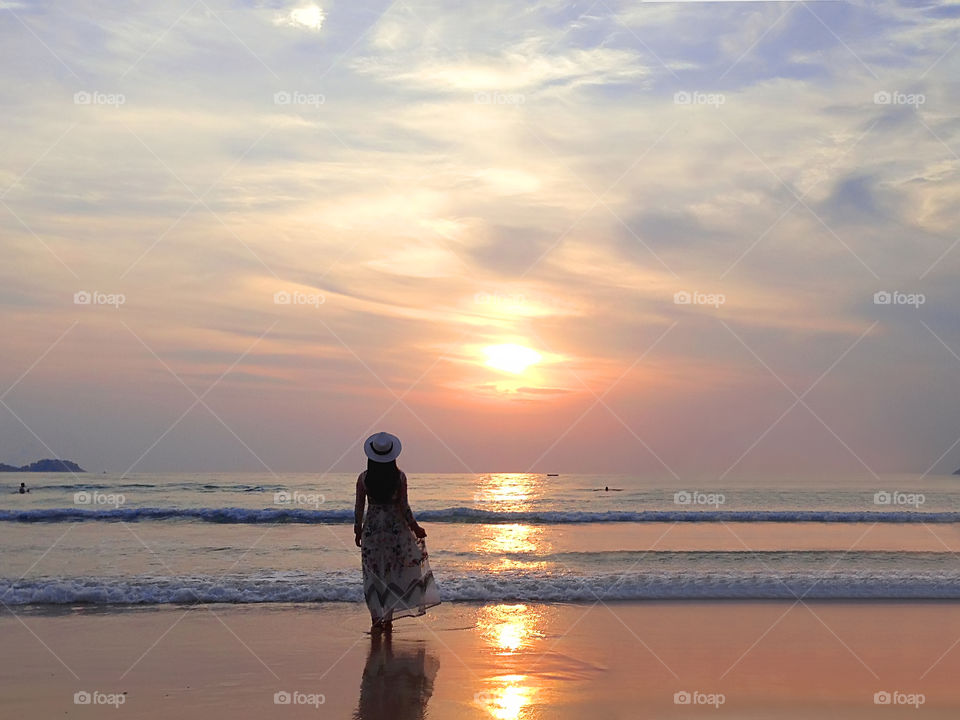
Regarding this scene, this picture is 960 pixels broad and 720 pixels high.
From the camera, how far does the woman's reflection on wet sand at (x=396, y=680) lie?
6.41 m

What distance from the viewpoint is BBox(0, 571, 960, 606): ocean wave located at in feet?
37.4

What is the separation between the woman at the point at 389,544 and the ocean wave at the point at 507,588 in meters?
2.59

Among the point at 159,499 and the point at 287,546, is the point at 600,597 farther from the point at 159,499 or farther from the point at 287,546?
the point at 159,499

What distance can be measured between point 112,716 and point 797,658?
6142 millimetres

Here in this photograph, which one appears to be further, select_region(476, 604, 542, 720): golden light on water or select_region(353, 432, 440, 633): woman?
select_region(353, 432, 440, 633): woman

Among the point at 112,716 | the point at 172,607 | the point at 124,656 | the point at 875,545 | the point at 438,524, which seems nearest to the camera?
the point at 112,716

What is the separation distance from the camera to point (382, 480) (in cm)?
847

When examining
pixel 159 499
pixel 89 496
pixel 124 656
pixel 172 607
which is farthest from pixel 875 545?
pixel 89 496

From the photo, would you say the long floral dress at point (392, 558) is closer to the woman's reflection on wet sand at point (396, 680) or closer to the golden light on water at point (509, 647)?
the woman's reflection on wet sand at point (396, 680)

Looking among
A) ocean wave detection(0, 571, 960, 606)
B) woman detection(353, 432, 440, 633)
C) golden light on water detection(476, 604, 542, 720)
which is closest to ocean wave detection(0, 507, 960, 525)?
ocean wave detection(0, 571, 960, 606)

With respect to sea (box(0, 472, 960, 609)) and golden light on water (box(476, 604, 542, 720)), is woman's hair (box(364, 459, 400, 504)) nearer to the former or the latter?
golden light on water (box(476, 604, 542, 720))

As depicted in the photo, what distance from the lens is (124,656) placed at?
8.20 metres

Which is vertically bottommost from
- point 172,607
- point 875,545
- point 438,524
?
point 172,607

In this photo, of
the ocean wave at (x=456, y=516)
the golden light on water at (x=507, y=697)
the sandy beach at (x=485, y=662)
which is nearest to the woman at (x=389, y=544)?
the sandy beach at (x=485, y=662)
